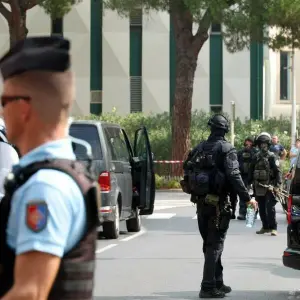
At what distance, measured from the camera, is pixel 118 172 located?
17.6 metres

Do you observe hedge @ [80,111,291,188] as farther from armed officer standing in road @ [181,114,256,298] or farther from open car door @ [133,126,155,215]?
armed officer standing in road @ [181,114,256,298]

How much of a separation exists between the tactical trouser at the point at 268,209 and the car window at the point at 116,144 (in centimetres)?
239

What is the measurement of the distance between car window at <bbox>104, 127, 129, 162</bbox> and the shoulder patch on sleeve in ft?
46.8

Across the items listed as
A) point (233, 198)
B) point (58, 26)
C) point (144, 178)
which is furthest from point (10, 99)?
point (58, 26)

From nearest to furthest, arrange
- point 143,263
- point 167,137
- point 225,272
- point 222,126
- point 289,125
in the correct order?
1. point 222,126
2. point 225,272
3. point 143,263
4. point 167,137
5. point 289,125

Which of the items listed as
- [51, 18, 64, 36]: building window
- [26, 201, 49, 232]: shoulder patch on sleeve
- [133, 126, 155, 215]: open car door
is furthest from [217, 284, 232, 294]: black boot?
[51, 18, 64, 36]: building window

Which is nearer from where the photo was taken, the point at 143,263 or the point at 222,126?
the point at 222,126

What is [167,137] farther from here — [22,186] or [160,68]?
[22,186]

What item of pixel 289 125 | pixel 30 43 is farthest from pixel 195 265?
pixel 289 125

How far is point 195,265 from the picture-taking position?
46.6 ft

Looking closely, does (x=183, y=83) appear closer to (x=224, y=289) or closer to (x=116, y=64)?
(x=116, y=64)

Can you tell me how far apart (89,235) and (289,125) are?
41.6 metres

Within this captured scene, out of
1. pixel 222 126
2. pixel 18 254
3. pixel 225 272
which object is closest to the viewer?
pixel 18 254

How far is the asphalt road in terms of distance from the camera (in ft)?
38.0
